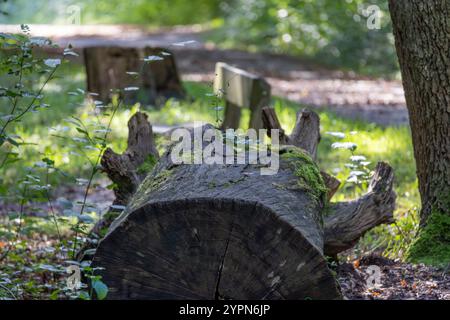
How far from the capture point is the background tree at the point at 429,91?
4.74 metres

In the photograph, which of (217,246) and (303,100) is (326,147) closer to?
(303,100)

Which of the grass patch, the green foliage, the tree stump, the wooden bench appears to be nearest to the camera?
the grass patch

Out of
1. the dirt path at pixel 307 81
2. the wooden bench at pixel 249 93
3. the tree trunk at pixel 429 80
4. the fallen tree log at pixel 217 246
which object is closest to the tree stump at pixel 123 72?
the dirt path at pixel 307 81

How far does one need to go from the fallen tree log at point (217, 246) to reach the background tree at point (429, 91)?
1.38 meters

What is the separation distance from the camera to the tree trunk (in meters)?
4.74

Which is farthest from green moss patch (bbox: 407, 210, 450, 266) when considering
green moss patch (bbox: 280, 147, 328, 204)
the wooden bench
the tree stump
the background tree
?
the tree stump

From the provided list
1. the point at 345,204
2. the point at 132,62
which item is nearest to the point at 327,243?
the point at 345,204

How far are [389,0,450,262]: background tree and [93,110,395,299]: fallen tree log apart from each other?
54.4 inches

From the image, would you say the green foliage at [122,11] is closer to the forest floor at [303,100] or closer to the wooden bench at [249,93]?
the forest floor at [303,100]

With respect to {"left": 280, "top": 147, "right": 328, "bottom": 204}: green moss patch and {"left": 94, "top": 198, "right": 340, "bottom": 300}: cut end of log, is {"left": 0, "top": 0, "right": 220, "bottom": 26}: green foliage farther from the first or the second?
{"left": 94, "top": 198, "right": 340, "bottom": 300}: cut end of log

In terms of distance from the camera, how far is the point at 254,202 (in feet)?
11.5

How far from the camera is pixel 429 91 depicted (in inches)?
189

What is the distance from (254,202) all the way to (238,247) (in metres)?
0.22
